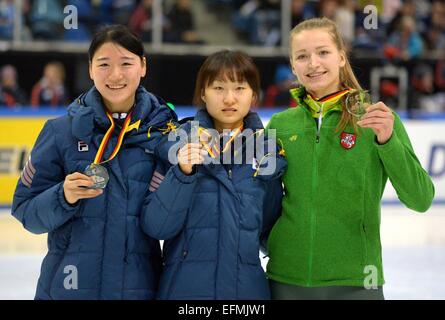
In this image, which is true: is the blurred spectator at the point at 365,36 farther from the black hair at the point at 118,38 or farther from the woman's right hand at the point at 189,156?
the woman's right hand at the point at 189,156

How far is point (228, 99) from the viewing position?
2746mm

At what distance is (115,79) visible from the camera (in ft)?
8.98

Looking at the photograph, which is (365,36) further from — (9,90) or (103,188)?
(103,188)

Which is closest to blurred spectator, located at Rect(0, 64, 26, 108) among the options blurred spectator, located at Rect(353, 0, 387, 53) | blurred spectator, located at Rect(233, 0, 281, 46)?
blurred spectator, located at Rect(233, 0, 281, 46)

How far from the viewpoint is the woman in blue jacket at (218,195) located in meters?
2.63

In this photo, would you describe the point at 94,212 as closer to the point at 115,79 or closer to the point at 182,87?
the point at 115,79

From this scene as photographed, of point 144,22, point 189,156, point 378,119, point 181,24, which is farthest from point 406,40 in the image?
point 189,156

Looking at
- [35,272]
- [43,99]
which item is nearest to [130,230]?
[35,272]

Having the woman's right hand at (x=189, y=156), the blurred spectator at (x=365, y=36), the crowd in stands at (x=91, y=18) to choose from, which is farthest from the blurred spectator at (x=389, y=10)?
the woman's right hand at (x=189, y=156)

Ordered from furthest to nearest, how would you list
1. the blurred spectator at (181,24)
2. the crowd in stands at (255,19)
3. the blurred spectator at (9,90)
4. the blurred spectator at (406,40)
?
the blurred spectator at (406,40) → the blurred spectator at (181,24) → the crowd in stands at (255,19) → the blurred spectator at (9,90)

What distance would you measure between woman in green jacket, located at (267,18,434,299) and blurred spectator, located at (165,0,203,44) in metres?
9.58

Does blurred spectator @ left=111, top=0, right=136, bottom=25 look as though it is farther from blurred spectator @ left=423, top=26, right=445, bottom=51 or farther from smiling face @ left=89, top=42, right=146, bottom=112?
smiling face @ left=89, top=42, right=146, bottom=112

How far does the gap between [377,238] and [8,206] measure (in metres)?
7.29

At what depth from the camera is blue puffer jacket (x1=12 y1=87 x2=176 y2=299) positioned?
8.79ft
